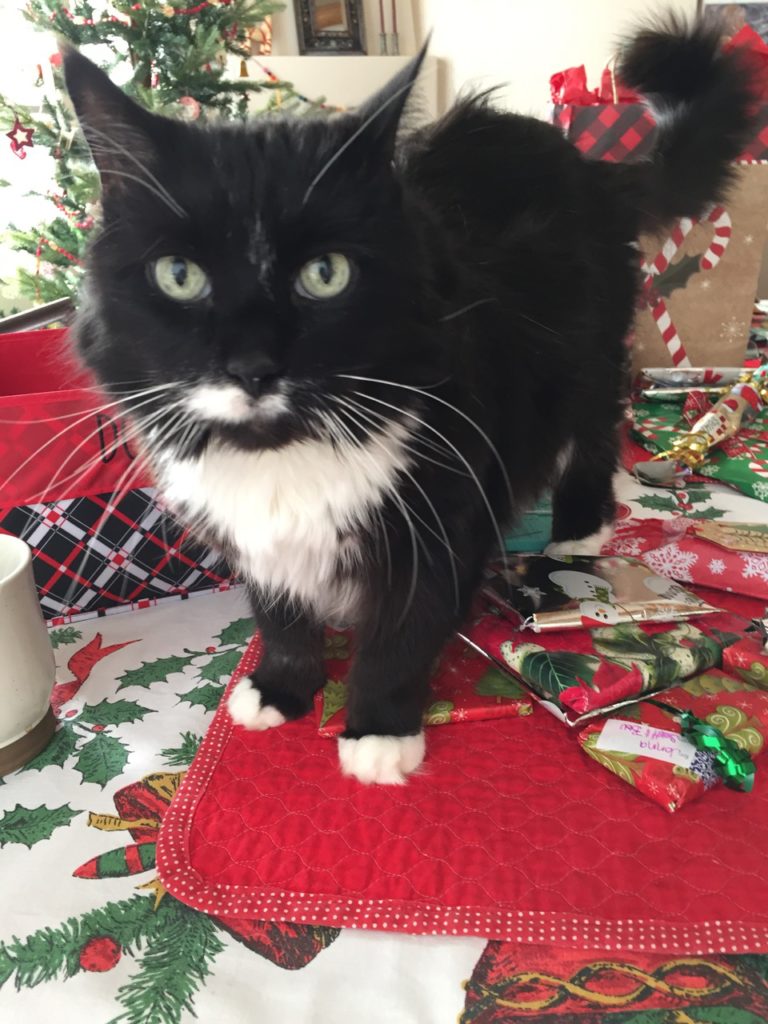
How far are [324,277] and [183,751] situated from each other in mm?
569

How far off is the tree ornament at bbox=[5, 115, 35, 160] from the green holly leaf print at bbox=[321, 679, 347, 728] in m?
1.47

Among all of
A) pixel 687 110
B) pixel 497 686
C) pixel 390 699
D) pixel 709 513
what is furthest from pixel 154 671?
pixel 687 110

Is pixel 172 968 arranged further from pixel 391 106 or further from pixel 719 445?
pixel 719 445

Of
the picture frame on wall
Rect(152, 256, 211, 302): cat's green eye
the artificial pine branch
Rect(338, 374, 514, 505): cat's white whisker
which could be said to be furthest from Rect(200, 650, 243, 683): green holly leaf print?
the picture frame on wall

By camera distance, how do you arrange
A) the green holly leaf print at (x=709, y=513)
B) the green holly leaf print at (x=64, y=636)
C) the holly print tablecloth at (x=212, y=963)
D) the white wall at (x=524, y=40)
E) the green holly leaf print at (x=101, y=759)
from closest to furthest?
the holly print tablecloth at (x=212, y=963)
the green holly leaf print at (x=101, y=759)
the green holly leaf print at (x=64, y=636)
the green holly leaf print at (x=709, y=513)
the white wall at (x=524, y=40)

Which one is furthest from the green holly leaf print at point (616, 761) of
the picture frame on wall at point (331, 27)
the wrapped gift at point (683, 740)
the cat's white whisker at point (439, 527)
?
the picture frame on wall at point (331, 27)

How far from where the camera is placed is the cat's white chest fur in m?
0.69

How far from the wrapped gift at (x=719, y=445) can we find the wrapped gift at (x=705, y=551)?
0.19m

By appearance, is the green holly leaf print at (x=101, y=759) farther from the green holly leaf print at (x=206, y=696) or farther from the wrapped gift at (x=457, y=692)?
the wrapped gift at (x=457, y=692)

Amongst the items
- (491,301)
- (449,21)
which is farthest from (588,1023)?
(449,21)

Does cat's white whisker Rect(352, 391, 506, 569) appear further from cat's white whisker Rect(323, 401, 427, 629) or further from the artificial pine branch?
the artificial pine branch

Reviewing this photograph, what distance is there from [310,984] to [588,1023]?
222mm

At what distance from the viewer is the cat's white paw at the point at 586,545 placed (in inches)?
47.5

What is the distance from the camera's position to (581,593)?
1004mm
